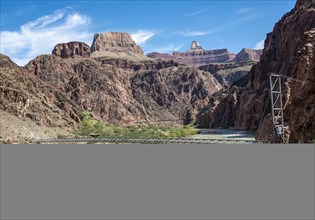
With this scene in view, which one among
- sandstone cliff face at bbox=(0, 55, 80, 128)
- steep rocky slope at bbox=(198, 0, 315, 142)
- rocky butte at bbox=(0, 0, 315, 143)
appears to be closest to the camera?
rocky butte at bbox=(0, 0, 315, 143)

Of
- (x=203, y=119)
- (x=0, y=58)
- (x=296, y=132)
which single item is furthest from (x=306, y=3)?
(x=296, y=132)

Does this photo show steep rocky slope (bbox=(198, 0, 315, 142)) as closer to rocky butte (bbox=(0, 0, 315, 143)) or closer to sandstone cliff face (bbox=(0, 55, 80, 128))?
rocky butte (bbox=(0, 0, 315, 143))

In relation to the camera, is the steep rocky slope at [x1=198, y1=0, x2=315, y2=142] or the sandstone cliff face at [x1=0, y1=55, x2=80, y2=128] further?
the sandstone cliff face at [x1=0, y1=55, x2=80, y2=128]

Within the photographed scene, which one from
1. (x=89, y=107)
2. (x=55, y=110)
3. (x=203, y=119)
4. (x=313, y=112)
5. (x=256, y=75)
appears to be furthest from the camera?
(x=89, y=107)

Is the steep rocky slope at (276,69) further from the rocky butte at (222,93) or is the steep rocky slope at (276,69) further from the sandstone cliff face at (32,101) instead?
the sandstone cliff face at (32,101)

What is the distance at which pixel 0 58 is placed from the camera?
339 feet

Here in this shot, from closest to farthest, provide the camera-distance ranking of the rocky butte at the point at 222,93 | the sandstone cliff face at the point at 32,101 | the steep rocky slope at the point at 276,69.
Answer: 1. the rocky butte at the point at 222,93
2. the steep rocky slope at the point at 276,69
3. the sandstone cliff face at the point at 32,101

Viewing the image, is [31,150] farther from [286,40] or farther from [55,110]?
[286,40]

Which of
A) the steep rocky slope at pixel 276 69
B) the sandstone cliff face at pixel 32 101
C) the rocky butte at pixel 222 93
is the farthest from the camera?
the sandstone cliff face at pixel 32 101

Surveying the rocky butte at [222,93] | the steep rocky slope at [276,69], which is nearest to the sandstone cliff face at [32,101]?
the rocky butte at [222,93]

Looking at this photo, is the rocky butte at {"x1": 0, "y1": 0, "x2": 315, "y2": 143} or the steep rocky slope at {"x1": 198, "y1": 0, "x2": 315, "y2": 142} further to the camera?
the steep rocky slope at {"x1": 198, "y1": 0, "x2": 315, "y2": 142}

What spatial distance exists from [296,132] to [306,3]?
79.5 meters

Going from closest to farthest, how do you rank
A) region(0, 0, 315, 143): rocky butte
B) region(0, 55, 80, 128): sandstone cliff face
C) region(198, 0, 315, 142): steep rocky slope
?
1. region(0, 0, 315, 143): rocky butte
2. region(198, 0, 315, 142): steep rocky slope
3. region(0, 55, 80, 128): sandstone cliff face

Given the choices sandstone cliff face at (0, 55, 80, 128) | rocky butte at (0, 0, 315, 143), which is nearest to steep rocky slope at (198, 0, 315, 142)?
rocky butte at (0, 0, 315, 143)
